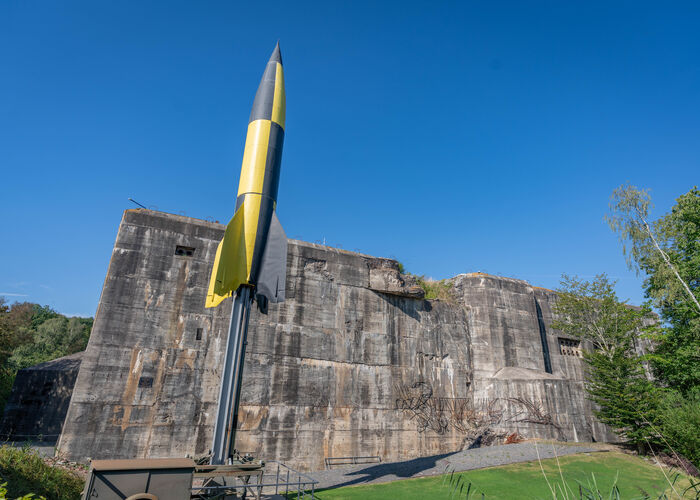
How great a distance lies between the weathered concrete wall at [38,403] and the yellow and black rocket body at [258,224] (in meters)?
15.2

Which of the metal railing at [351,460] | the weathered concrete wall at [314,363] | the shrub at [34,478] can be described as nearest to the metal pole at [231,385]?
the shrub at [34,478]

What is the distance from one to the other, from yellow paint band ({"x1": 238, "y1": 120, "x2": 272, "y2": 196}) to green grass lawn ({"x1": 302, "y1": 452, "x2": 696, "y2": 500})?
1111 centimetres

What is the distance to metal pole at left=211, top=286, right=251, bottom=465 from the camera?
500 inches

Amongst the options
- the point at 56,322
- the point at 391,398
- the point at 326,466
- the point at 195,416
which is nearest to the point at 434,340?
the point at 391,398

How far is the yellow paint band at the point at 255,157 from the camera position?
49.4 ft

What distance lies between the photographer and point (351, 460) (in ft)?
67.8

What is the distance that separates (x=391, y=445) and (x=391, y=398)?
235 centimetres

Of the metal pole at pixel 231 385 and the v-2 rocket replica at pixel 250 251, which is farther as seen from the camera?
the v-2 rocket replica at pixel 250 251

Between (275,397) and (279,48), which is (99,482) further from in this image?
(279,48)

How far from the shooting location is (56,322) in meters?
49.1

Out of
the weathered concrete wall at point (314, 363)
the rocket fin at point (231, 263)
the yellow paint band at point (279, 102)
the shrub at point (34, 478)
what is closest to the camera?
the shrub at point (34, 478)

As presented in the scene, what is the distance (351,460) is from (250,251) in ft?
42.0

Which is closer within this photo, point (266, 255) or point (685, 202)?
point (266, 255)

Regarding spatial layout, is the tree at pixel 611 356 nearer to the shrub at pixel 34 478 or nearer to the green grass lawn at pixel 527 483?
the green grass lawn at pixel 527 483
